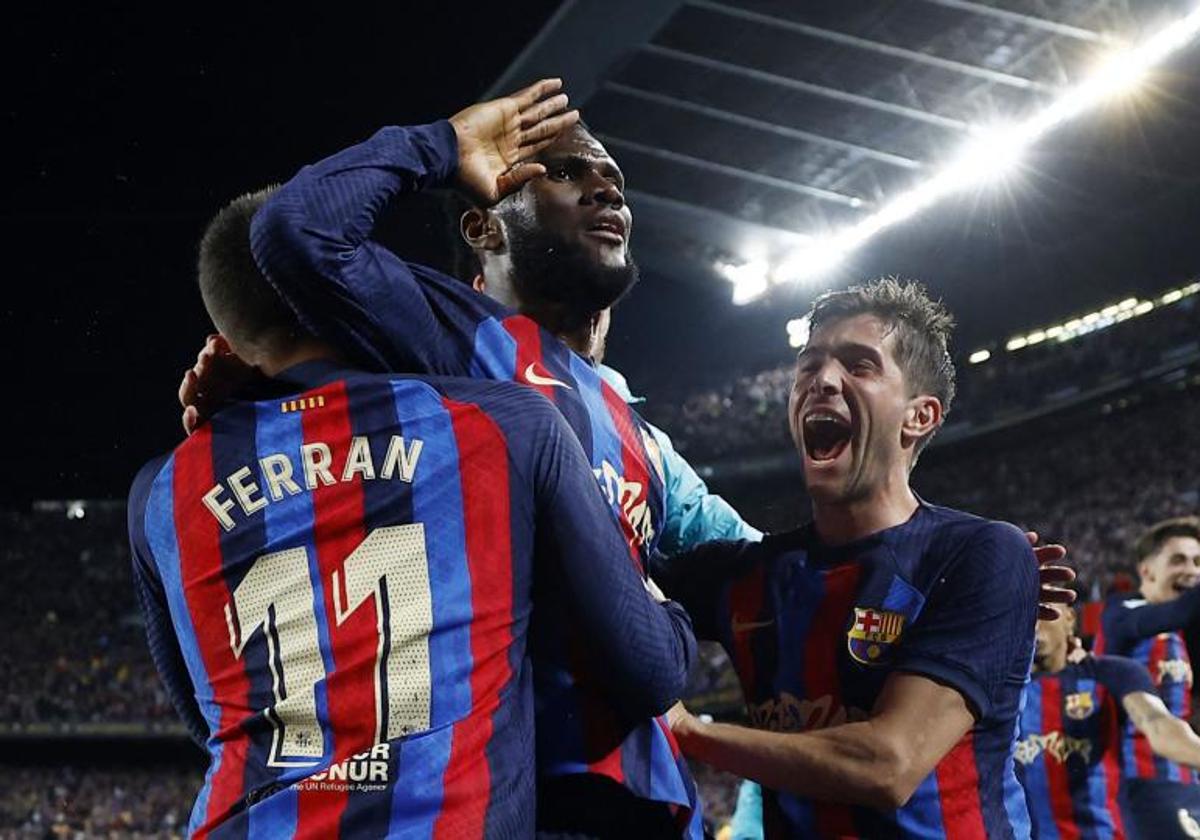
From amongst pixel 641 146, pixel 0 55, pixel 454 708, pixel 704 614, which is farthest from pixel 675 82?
pixel 454 708

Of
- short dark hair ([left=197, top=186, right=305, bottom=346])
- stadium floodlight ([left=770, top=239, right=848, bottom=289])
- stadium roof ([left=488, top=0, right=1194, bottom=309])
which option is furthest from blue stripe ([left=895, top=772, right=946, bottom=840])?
stadium floodlight ([left=770, top=239, right=848, bottom=289])

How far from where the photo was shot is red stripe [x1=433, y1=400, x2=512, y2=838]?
1.83 meters

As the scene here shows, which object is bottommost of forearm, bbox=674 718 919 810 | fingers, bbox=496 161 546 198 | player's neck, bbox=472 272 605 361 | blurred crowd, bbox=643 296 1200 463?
forearm, bbox=674 718 919 810

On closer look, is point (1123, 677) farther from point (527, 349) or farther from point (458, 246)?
point (527, 349)

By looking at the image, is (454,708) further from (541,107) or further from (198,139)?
(198,139)

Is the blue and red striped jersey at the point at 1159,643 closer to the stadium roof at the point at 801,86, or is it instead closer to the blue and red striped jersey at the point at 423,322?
the blue and red striped jersey at the point at 423,322

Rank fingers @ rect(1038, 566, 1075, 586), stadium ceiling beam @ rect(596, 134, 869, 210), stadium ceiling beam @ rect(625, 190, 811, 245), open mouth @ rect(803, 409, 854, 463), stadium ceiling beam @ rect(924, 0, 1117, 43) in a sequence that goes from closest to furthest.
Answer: fingers @ rect(1038, 566, 1075, 586) < open mouth @ rect(803, 409, 854, 463) < stadium ceiling beam @ rect(924, 0, 1117, 43) < stadium ceiling beam @ rect(596, 134, 869, 210) < stadium ceiling beam @ rect(625, 190, 811, 245)

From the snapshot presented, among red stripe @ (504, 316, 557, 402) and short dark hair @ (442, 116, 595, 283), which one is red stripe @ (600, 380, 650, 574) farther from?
short dark hair @ (442, 116, 595, 283)

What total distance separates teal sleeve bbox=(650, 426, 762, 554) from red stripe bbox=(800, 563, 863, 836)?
0.42 metres

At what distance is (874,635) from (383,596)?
3.94 ft

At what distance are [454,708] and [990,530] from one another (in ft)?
4.42

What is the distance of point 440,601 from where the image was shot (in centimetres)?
185

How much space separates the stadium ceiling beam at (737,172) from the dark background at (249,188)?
1384mm

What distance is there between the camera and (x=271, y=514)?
6.23ft
